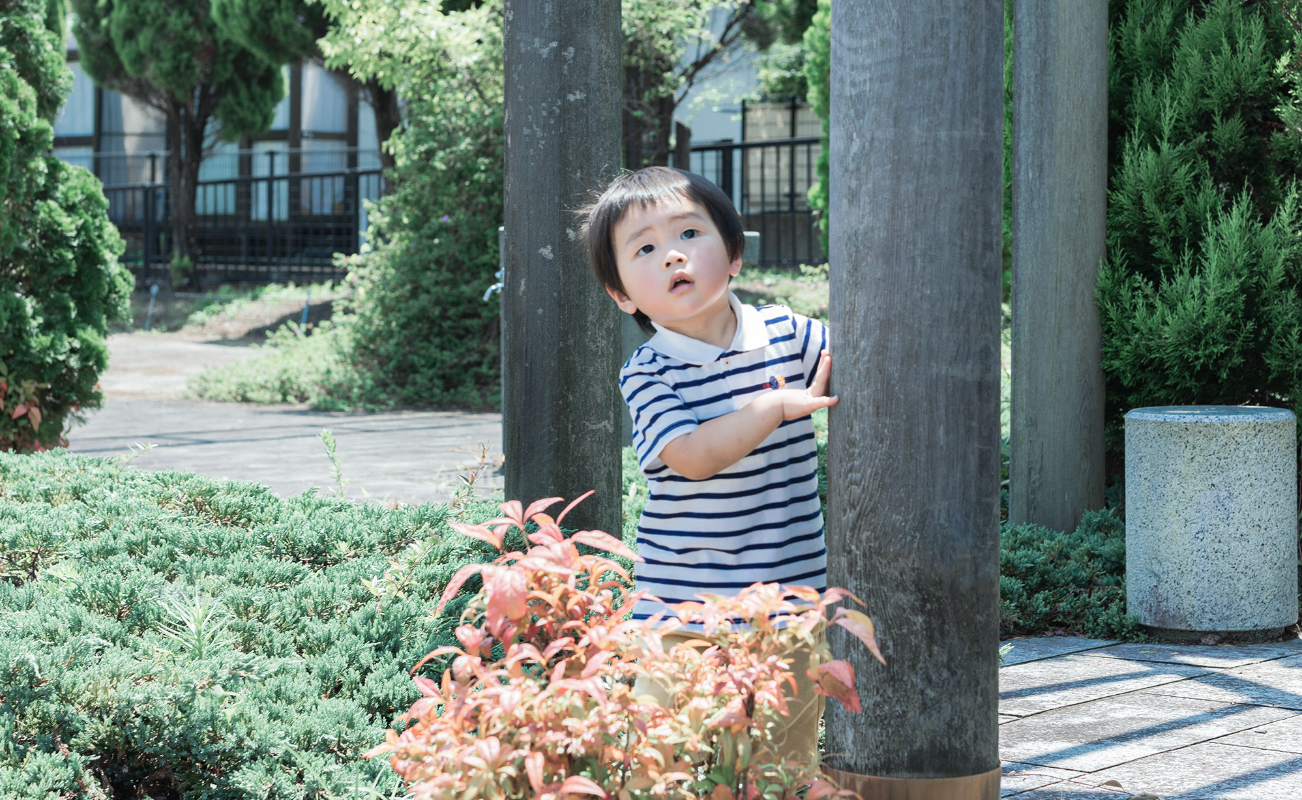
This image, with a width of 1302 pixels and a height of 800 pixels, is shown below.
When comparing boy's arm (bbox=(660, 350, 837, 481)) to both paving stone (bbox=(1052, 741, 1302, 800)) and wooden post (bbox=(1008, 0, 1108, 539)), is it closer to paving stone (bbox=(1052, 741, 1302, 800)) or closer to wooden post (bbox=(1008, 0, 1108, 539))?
paving stone (bbox=(1052, 741, 1302, 800))

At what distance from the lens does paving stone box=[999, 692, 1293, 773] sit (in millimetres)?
3121

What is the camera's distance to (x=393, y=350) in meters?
11.0

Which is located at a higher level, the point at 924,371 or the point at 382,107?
the point at 382,107

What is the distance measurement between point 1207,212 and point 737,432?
3337 millimetres

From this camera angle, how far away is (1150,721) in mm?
3396

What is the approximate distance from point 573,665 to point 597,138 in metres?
1.95

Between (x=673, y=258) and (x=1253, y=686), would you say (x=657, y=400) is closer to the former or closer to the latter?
(x=673, y=258)

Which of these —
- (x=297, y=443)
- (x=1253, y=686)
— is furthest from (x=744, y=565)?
(x=297, y=443)

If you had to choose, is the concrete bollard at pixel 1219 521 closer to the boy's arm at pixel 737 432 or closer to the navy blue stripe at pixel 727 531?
the navy blue stripe at pixel 727 531

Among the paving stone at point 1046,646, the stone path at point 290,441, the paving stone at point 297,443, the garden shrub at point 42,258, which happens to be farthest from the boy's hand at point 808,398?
the garden shrub at point 42,258

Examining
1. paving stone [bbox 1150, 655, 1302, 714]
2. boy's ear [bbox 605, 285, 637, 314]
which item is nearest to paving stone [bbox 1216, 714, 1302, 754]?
paving stone [bbox 1150, 655, 1302, 714]

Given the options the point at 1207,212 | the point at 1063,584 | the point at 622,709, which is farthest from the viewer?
the point at 1207,212

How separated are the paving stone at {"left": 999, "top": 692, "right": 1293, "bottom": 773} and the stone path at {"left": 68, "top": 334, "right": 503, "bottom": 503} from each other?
3.15m

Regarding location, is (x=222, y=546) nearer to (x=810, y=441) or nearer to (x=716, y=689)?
(x=810, y=441)
